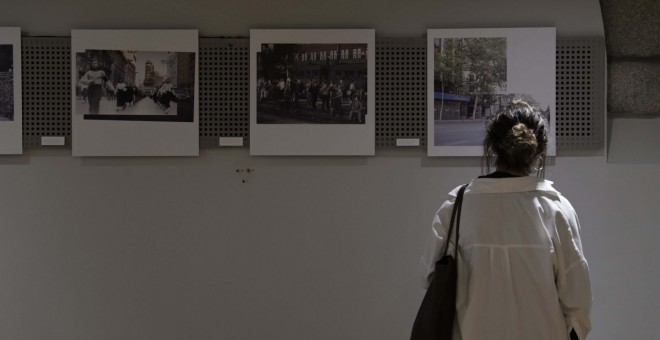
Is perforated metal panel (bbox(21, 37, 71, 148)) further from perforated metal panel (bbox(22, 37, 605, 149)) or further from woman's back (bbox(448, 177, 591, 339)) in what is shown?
woman's back (bbox(448, 177, 591, 339))

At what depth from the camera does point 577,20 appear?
3826mm

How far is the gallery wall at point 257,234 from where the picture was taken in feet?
12.5

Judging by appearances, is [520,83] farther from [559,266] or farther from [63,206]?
[63,206]

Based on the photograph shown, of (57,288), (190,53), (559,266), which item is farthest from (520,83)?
(57,288)

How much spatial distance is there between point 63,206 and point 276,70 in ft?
5.12

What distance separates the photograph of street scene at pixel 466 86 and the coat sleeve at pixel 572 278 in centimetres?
151

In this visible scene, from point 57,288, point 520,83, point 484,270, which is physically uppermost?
point 520,83

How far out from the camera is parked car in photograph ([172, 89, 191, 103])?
12.5 ft

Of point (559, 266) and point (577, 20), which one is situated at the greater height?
point (577, 20)

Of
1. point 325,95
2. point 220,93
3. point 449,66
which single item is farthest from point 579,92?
point 220,93

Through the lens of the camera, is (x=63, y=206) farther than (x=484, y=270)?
Yes

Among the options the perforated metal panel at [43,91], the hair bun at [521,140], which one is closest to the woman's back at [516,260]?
the hair bun at [521,140]

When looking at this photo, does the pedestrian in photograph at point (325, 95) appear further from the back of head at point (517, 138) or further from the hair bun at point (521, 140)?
the hair bun at point (521, 140)

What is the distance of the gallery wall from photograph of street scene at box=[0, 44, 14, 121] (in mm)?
198
